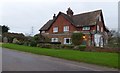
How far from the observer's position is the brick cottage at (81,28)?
48094mm

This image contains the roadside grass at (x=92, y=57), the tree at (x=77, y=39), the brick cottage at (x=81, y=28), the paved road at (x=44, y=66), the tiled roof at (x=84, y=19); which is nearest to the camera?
the paved road at (x=44, y=66)

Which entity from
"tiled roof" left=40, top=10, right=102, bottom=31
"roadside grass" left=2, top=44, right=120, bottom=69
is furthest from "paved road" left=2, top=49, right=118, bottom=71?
"tiled roof" left=40, top=10, right=102, bottom=31

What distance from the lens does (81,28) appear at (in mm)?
51219

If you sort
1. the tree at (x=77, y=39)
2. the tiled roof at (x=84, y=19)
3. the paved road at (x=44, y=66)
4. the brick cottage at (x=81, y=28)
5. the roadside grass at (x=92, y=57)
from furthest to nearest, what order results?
the tiled roof at (x=84, y=19) < the brick cottage at (x=81, y=28) < the tree at (x=77, y=39) < the roadside grass at (x=92, y=57) < the paved road at (x=44, y=66)

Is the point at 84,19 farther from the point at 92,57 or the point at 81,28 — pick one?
the point at 92,57

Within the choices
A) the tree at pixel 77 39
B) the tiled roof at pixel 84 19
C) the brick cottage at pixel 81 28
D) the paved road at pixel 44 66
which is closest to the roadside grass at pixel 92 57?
the paved road at pixel 44 66

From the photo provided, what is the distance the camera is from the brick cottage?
158ft

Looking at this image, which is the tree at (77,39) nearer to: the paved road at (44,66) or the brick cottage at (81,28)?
the brick cottage at (81,28)

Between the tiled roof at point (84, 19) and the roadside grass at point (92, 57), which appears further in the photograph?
the tiled roof at point (84, 19)

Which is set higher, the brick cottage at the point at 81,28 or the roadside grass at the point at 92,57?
the brick cottage at the point at 81,28

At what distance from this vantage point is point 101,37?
49.8 m

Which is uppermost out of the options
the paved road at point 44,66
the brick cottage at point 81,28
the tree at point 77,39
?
the brick cottage at point 81,28

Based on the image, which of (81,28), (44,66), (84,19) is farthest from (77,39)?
(44,66)

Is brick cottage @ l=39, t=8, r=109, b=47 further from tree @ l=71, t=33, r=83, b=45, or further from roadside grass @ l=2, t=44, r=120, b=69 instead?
roadside grass @ l=2, t=44, r=120, b=69
